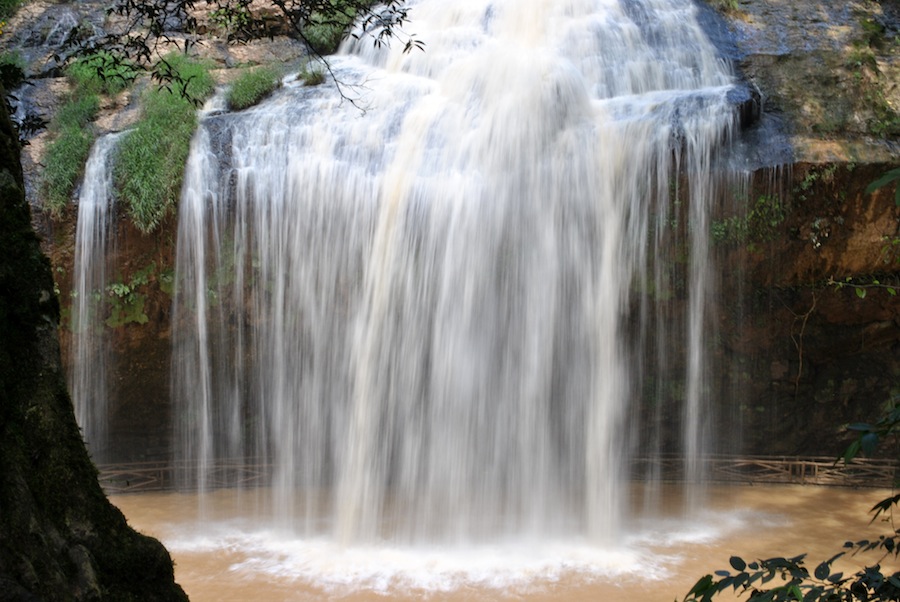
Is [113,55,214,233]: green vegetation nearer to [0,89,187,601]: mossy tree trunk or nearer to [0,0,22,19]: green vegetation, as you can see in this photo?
[0,0,22,19]: green vegetation

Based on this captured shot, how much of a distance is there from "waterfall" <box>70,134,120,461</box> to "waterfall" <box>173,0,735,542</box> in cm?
83

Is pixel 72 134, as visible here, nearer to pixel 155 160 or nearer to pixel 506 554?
pixel 155 160

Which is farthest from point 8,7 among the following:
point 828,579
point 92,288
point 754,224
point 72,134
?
point 828,579

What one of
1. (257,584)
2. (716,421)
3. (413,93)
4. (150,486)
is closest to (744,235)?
(716,421)

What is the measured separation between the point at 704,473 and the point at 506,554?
11.8 feet

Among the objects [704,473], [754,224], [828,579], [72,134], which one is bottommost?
[704,473]

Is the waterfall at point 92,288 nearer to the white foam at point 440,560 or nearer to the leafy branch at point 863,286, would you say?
the white foam at point 440,560

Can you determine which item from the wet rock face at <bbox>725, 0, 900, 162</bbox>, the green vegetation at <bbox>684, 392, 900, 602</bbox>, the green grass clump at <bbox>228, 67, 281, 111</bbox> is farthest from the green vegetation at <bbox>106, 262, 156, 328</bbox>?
the green vegetation at <bbox>684, 392, 900, 602</bbox>

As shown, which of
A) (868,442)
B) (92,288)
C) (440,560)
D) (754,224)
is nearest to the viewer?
(868,442)

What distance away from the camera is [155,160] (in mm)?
9289

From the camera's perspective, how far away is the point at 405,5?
12.7 metres

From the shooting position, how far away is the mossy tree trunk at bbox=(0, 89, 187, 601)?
2234mm

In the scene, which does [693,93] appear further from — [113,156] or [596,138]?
[113,156]

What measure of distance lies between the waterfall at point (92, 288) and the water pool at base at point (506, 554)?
4.32 feet
